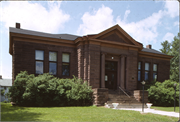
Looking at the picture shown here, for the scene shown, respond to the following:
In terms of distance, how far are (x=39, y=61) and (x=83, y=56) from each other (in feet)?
15.3

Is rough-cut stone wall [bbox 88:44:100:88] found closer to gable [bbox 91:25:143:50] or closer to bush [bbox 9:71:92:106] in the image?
gable [bbox 91:25:143:50]

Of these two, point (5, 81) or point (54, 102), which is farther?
point (5, 81)

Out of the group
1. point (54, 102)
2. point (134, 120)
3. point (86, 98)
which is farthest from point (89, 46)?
point (134, 120)

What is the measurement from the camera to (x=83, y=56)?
Result: 17.7m

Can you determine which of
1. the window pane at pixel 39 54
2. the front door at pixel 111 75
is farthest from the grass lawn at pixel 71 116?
the front door at pixel 111 75

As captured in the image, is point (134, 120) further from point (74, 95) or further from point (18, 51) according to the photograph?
point (18, 51)

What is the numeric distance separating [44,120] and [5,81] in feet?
164

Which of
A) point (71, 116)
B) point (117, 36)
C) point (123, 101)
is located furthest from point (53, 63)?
point (71, 116)

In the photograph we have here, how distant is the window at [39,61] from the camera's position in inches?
682

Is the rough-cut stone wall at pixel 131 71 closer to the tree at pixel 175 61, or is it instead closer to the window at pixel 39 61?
the window at pixel 39 61

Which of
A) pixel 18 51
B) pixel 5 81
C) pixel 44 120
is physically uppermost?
pixel 18 51

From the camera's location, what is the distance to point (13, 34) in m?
16.0

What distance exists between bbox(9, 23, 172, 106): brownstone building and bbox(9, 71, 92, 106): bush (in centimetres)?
251

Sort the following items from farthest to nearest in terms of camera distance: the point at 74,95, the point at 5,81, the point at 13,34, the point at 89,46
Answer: the point at 5,81 → the point at 89,46 → the point at 13,34 → the point at 74,95
